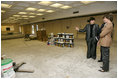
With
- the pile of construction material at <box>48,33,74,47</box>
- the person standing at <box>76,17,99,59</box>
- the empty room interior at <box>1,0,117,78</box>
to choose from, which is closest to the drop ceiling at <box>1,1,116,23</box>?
the empty room interior at <box>1,0,117,78</box>

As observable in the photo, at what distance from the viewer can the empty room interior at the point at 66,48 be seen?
1976 millimetres

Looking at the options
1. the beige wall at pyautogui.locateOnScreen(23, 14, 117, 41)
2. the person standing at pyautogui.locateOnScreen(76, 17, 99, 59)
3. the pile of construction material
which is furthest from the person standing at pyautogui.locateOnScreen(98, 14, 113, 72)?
the beige wall at pyautogui.locateOnScreen(23, 14, 117, 41)

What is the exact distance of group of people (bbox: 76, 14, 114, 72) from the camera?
186cm

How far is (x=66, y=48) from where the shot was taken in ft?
15.1

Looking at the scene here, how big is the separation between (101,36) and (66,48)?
2765 mm

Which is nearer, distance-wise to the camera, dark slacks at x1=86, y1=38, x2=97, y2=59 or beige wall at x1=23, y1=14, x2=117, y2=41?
dark slacks at x1=86, y1=38, x2=97, y2=59

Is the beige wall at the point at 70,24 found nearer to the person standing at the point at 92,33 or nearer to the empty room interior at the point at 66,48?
the empty room interior at the point at 66,48

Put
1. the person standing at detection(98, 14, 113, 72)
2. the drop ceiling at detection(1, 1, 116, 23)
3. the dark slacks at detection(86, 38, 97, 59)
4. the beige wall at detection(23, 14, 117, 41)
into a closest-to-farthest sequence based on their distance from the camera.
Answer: the person standing at detection(98, 14, 113, 72), the dark slacks at detection(86, 38, 97, 59), the drop ceiling at detection(1, 1, 116, 23), the beige wall at detection(23, 14, 117, 41)

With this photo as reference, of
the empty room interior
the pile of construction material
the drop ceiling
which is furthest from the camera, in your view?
the pile of construction material

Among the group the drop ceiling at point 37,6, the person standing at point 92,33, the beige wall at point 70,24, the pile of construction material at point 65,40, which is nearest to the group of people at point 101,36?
the person standing at point 92,33

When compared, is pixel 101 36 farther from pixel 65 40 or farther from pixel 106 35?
pixel 65 40

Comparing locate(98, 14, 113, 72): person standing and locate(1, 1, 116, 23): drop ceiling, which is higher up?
locate(1, 1, 116, 23): drop ceiling

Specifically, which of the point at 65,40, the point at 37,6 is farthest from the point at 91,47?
the point at 37,6

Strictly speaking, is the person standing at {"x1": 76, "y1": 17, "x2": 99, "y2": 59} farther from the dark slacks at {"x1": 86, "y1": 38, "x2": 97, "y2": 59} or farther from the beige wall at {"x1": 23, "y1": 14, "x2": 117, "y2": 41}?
the beige wall at {"x1": 23, "y1": 14, "x2": 117, "y2": 41}
